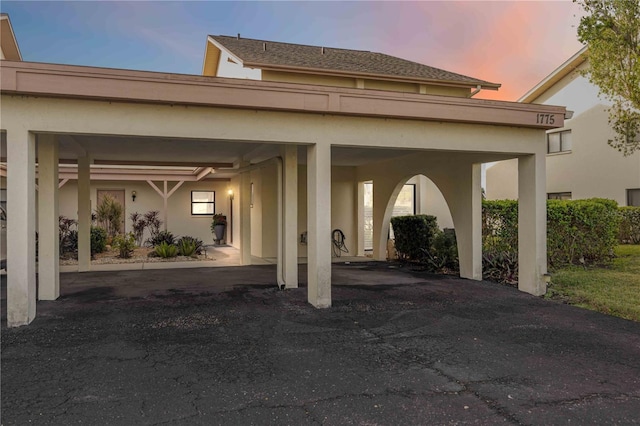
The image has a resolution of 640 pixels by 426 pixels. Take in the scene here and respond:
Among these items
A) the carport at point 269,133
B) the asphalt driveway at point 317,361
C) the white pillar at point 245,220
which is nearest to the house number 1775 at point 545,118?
the carport at point 269,133

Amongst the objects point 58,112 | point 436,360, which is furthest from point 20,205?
point 436,360

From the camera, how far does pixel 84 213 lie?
397 inches

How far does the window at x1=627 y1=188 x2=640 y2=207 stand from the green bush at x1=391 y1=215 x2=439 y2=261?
736 cm

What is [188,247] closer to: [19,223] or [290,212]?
[290,212]

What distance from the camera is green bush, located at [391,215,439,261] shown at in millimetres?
12375

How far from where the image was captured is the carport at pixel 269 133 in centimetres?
553

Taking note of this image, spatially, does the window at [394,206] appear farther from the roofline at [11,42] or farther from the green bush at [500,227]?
the roofline at [11,42]

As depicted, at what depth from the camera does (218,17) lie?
65.1 ft

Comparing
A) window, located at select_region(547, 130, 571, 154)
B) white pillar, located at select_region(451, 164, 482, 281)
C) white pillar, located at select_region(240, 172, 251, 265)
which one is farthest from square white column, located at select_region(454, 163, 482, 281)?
window, located at select_region(547, 130, 571, 154)

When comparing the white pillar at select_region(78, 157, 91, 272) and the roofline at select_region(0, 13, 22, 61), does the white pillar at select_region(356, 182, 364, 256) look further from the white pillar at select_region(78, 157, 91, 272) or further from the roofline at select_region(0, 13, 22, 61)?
the roofline at select_region(0, 13, 22, 61)

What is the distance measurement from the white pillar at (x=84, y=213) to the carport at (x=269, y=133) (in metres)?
0.70

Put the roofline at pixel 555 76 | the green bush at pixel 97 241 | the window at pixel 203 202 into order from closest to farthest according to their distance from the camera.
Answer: the green bush at pixel 97 241 < the roofline at pixel 555 76 < the window at pixel 203 202

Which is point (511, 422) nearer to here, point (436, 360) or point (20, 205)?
point (436, 360)

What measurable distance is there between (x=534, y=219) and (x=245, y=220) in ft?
23.2
